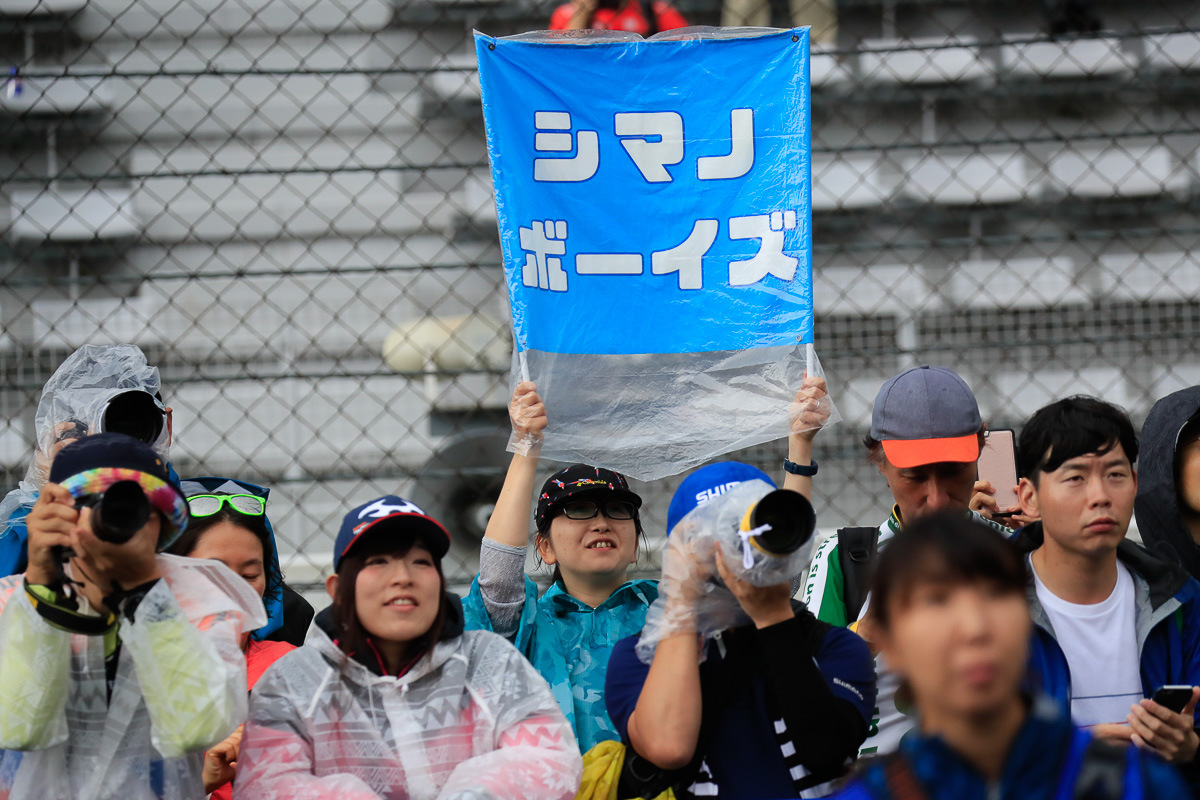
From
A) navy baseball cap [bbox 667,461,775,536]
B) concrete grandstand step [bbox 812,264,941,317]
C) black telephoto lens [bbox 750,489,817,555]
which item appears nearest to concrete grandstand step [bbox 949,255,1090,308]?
concrete grandstand step [bbox 812,264,941,317]

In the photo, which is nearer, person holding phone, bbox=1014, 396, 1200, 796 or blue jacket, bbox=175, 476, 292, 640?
person holding phone, bbox=1014, 396, 1200, 796

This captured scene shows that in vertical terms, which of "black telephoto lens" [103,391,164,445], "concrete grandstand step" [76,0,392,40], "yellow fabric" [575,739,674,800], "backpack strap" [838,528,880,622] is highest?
"concrete grandstand step" [76,0,392,40]

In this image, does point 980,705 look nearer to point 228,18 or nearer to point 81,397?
point 81,397

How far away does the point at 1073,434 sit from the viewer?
6.37 ft

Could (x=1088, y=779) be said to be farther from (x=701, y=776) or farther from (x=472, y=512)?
(x=472, y=512)

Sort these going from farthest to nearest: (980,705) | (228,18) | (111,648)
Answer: (228,18), (111,648), (980,705)

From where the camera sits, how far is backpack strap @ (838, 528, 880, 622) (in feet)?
7.11

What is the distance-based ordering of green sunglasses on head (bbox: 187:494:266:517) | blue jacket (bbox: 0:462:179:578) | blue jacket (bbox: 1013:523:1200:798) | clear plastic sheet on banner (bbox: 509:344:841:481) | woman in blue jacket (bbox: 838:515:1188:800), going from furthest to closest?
clear plastic sheet on banner (bbox: 509:344:841:481)
green sunglasses on head (bbox: 187:494:266:517)
blue jacket (bbox: 0:462:179:578)
blue jacket (bbox: 1013:523:1200:798)
woman in blue jacket (bbox: 838:515:1188:800)

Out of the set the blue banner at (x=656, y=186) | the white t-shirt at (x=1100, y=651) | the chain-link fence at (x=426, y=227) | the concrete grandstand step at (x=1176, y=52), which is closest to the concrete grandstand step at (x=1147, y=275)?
the chain-link fence at (x=426, y=227)

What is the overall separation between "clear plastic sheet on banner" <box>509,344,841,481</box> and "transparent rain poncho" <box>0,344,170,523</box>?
793mm

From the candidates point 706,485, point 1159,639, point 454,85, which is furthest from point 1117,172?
point 706,485

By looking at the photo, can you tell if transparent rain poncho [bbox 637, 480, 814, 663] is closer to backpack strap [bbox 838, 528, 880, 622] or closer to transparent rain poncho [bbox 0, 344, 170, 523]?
backpack strap [bbox 838, 528, 880, 622]

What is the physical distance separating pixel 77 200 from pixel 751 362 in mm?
2939

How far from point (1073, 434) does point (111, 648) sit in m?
1.56
